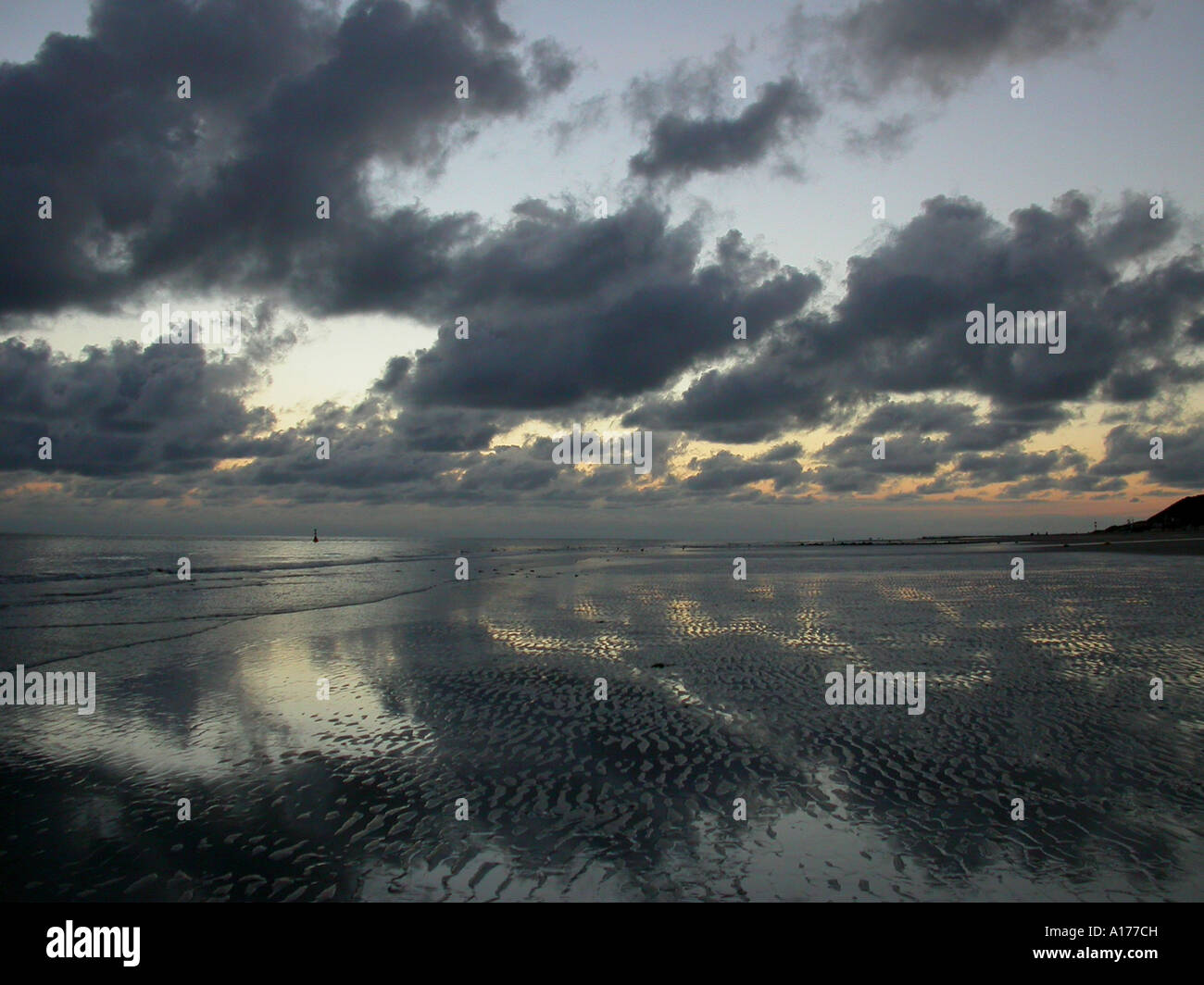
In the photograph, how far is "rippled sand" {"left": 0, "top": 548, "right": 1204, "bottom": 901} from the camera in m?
8.44

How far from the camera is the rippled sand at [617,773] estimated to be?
27.7ft

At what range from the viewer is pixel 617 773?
472 inches

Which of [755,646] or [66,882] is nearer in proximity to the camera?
[66,882]

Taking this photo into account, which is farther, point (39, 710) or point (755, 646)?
point (755, 646)

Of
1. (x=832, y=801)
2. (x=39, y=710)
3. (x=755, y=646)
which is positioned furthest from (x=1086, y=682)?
(x=39, y=710)

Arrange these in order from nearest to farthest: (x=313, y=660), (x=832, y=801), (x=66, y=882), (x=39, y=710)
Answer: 1. (x=66, y=882)
2. (x=832, y=801)
3. (x=39, y=710)
4. (x=313, y=660)

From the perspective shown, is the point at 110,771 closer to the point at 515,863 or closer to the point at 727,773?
the point at 515,863

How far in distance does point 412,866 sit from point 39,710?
46.8 feet
